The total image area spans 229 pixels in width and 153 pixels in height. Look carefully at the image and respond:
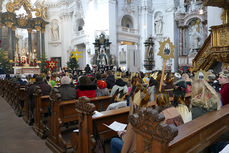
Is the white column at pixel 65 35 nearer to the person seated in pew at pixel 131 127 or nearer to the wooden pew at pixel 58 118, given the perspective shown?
the wooden pew at pixel 58 118

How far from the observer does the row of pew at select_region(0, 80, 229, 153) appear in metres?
1.13

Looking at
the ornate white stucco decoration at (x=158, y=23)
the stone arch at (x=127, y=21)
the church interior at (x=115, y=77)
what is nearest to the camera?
the church interior at (x=115, y=77)

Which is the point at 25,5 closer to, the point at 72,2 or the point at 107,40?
the point at 72,2

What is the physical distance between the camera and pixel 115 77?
7434mm

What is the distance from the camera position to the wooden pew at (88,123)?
2.29 meters

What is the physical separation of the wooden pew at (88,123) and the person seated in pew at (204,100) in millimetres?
976

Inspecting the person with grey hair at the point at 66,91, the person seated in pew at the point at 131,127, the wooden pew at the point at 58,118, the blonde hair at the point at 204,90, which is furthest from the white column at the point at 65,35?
the person seated in pew at the point at 131,127

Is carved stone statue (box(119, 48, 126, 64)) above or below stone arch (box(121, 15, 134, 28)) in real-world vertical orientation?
below

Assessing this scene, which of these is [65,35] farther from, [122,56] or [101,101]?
[101,101]

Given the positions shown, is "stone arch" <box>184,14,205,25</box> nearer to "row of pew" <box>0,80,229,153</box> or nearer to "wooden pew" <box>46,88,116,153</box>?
"row of pew" <box>0,80,229,153</box>

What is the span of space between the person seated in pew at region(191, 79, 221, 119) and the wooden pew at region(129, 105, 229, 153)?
370 mm

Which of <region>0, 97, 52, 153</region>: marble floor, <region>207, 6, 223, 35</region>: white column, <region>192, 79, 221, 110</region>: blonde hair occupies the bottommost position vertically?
<region>0, 97, 52, 153</region>: marble floor

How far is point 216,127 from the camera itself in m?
1.78

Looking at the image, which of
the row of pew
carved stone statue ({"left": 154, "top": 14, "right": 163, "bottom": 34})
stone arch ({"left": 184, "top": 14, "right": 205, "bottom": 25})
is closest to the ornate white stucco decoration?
carved stone statue ({"left": 154, "top": 14, "right": 163, "bottom": 34})
